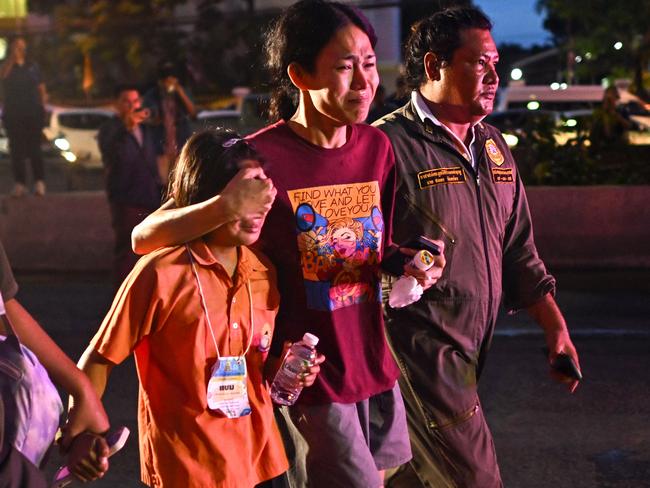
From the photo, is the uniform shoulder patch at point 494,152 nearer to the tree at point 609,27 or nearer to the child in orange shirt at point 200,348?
the child in orange shirt at point 200,348

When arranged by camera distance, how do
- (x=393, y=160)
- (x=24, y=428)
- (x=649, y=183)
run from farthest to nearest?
(x=649, y=183), (x=393, y=160), (x=24, y=428)

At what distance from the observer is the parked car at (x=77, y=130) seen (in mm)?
27000

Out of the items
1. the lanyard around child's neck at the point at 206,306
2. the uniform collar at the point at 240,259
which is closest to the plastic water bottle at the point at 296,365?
the lanyard around child's neck at the point at 206,306

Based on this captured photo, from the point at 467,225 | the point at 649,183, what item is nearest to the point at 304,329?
the point at 467,225

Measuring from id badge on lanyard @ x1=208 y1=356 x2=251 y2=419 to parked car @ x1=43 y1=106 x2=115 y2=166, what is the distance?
23923 millimetres

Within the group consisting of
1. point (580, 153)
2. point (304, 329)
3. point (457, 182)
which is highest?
point (457, 182)

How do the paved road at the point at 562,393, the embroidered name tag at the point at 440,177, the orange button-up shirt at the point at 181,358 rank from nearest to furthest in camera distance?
the orange button-up shirt at the point at 181,358
the embroidered name tag at the point at 440,177
the paved road at the point at 562,393

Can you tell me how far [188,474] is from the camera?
3066 mm

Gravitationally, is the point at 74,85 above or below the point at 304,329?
below

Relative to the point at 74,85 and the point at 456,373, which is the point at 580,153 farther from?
the point at 74,85

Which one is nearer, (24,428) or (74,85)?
(24,428)

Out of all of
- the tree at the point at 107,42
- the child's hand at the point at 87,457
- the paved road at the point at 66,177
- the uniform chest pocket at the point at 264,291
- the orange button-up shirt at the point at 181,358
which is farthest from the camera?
the tree at the point at 107,42

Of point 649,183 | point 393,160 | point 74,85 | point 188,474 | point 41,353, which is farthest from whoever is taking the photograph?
point 74,85

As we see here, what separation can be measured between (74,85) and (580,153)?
3451 centimetres
